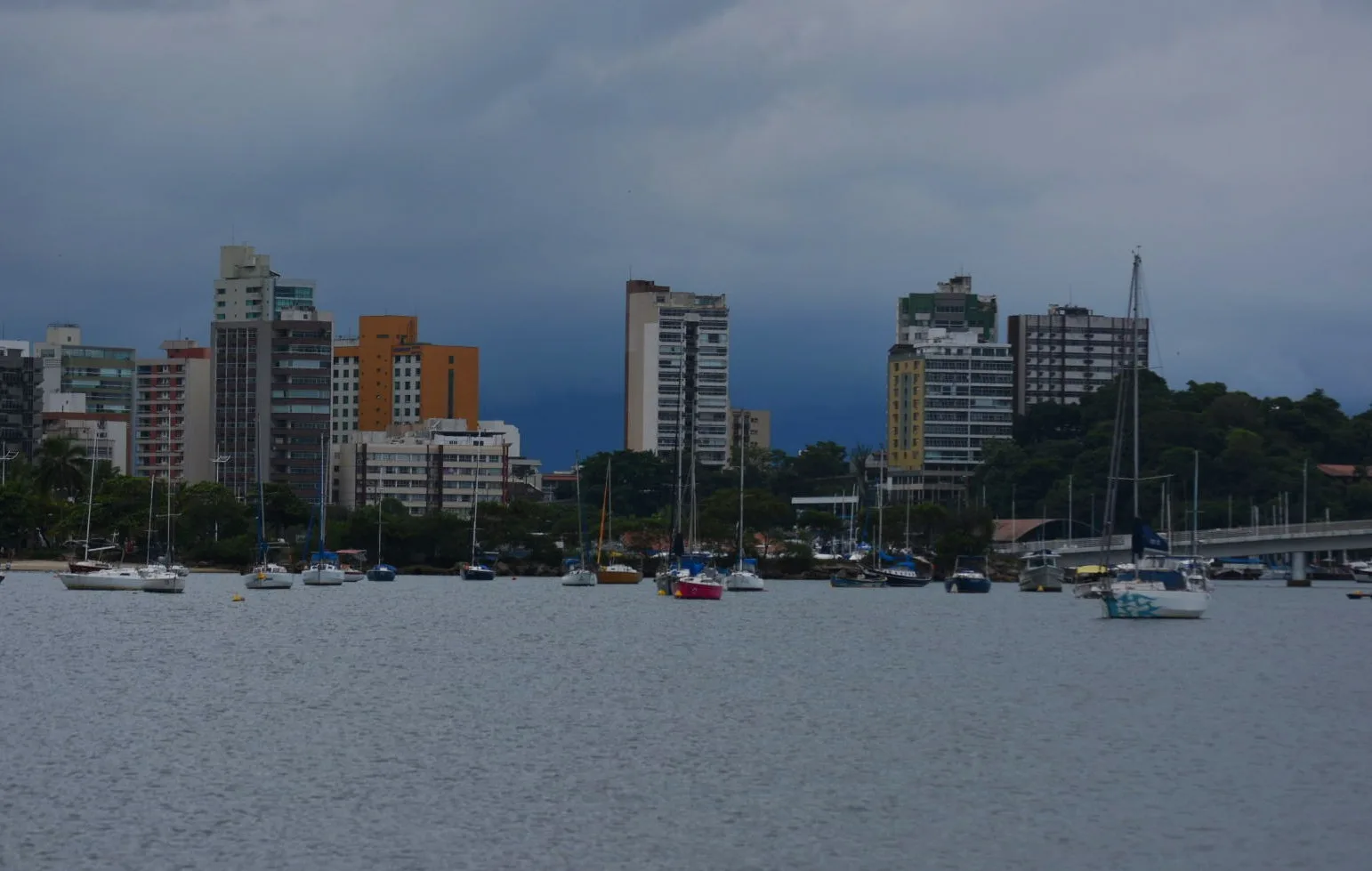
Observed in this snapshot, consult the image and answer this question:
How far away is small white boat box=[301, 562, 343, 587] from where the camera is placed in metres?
157

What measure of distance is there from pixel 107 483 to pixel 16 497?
1078 cm

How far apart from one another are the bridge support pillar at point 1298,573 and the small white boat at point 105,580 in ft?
309

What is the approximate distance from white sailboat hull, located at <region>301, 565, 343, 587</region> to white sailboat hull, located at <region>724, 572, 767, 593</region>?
Answer: 3075cm

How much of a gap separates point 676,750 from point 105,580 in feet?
313

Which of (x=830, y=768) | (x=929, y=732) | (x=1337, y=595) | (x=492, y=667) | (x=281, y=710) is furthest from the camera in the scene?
(x=1337, y=595)

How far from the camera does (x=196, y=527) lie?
18325cm

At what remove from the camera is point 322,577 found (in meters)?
157

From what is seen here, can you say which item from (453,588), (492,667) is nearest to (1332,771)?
(492,667)

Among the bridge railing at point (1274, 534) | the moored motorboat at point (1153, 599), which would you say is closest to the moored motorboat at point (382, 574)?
the bridge railing at point (1274, 534)

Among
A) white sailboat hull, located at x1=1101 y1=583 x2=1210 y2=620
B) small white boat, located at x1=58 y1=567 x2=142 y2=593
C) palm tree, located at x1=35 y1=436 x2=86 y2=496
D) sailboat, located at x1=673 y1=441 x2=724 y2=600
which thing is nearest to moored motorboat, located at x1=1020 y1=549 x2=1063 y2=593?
sailboat, located at x1=673 y1=441 x2=724 y2=600

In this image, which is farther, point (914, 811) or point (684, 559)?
point (684, 559)

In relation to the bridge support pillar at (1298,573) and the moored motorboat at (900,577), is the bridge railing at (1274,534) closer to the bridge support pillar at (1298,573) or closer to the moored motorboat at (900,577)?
the bridge support pillar at (1298,573)

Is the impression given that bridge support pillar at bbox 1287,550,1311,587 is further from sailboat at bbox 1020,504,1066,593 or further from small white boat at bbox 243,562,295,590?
small white boat at bbox 243,562,295,590

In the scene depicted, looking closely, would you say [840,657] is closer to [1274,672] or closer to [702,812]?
[1274,672]
